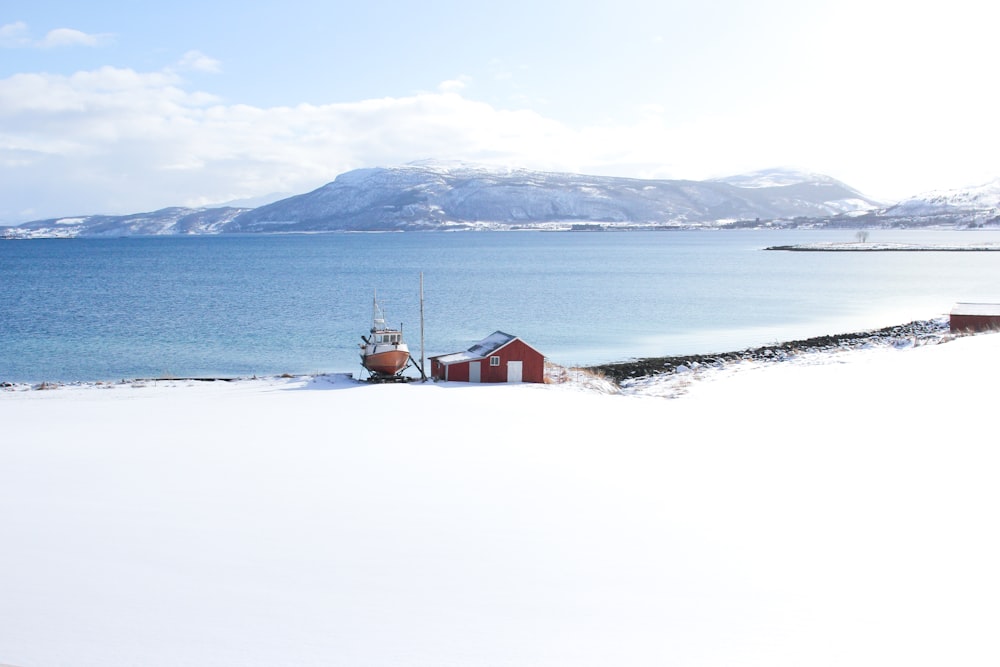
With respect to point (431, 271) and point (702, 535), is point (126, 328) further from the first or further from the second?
point (431, 271)

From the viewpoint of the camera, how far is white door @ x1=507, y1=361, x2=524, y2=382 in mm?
23828

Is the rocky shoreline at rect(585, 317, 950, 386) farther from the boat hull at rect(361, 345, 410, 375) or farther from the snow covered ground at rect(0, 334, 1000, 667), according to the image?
the snow covered ground at rect(0, 334, 1000, 667)

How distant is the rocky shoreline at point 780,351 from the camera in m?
28.2

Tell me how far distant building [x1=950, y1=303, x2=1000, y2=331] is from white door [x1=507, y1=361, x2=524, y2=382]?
2038cm

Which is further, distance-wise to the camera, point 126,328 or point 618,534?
point 126,328

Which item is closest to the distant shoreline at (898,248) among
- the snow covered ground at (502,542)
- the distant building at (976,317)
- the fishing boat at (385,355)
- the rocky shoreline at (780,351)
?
the rocky shoreline at (780,351)

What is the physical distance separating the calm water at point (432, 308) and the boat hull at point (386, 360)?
569cm

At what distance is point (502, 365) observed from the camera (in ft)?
78.1

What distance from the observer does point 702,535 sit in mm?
8250

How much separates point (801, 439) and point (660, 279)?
61248mm

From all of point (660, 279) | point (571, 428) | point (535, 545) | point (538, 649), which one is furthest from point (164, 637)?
point (660, 279)

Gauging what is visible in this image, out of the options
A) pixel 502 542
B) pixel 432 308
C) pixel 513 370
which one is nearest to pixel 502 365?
pixel 513 370

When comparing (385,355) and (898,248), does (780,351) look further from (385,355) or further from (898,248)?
(898,248)

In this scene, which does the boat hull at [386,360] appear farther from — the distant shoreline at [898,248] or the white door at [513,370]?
the distant shoreline at [898,248]
